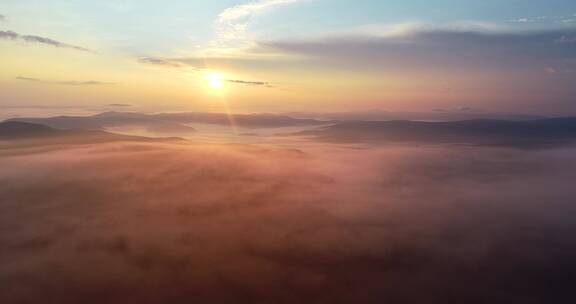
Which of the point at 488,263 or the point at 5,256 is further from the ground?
the point at 5,256

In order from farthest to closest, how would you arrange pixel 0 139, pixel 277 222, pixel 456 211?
1. pixel 0 139
2. pixel 456 211
3. pixel 277 222

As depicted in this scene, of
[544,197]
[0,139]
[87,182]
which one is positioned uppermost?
[0,139]

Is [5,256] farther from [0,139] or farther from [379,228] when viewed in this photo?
[0,139]

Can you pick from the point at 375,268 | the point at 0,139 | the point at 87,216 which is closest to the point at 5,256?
the point at 87,216

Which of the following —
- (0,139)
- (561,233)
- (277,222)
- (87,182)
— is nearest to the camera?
(561,233)

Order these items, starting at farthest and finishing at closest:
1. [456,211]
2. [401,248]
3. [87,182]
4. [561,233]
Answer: [87,182] → [456,211] → [561,233] → [401,248]

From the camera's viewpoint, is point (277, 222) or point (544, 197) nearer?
point (277, 222)

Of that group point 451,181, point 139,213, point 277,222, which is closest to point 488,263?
point 277,222

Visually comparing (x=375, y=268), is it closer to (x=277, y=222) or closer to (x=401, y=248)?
(x=401, y=248)

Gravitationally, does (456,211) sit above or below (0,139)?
below
